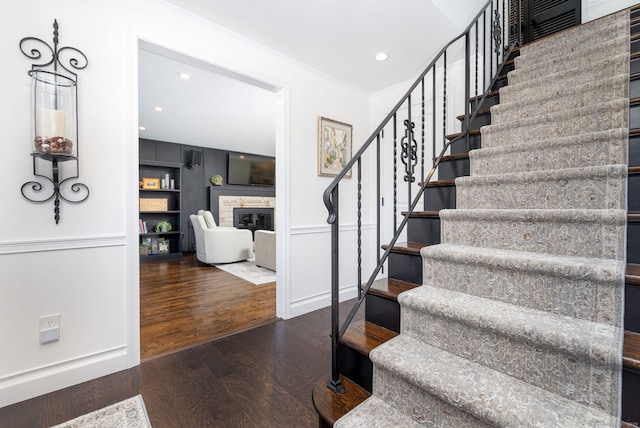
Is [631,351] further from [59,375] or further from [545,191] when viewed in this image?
[59,375]

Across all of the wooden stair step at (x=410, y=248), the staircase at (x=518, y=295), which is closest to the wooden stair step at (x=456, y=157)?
the staircase at (x=518, y=295)

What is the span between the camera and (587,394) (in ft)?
2.87

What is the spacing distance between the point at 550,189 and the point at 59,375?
281cm

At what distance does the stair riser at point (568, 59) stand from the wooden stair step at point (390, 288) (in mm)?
2083

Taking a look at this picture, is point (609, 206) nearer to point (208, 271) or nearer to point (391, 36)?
point (391, 36)

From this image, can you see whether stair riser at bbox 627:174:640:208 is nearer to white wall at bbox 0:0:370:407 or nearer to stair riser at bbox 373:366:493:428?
stair riser at bbox 373:366:493:428

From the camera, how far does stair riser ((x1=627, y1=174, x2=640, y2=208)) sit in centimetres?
124

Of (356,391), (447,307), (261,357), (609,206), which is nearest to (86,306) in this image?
(261,357)

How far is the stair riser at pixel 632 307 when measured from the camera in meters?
0.99

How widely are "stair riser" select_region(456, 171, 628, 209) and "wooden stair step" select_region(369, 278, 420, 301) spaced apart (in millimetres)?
585

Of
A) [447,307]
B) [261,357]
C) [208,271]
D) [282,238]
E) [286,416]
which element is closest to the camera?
[447,307]

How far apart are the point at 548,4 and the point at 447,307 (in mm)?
3542

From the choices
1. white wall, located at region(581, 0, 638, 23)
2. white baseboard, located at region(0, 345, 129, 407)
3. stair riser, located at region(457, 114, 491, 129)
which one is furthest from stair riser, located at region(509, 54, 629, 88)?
white baseboard, located at region(0, 345, 129, 407)

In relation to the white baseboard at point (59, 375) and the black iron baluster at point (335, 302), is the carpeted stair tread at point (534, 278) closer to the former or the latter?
the black iron baluster at point (335, 302)
